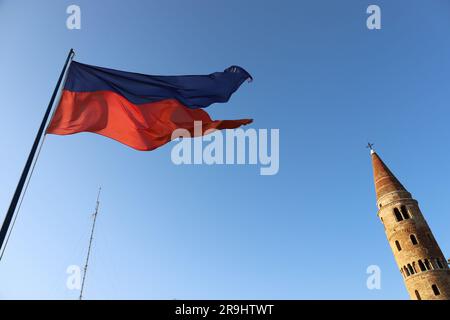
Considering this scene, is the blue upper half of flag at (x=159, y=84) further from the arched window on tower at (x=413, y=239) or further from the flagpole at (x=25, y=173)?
the arched window on tower at (x=413, y=239)

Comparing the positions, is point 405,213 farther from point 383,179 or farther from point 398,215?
point 383,179

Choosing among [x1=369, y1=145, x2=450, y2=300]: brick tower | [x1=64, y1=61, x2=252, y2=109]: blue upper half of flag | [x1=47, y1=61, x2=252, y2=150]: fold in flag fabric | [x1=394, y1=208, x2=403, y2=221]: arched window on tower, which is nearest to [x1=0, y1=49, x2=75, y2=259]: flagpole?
[x1=47, y1=61, x2=252, y2=150]: fold in flag fabric

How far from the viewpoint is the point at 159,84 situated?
382 inches

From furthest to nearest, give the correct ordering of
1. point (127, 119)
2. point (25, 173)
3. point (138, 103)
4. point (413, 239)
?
1. point (413, 239)
2. point (138, 103)
3. point (127, 119)
4. point (25, 173)

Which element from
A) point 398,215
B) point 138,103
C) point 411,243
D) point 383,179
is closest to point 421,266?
point 411,243

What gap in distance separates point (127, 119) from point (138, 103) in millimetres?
553

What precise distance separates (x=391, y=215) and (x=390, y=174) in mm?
6786

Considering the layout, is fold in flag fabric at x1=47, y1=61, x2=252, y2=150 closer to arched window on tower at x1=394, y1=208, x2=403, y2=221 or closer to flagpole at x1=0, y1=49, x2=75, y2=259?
flagpole at x1=0, y1=49, x2=75, y2=259

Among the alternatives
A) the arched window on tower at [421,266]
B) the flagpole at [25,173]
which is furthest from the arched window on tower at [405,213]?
the flagpole at [25,173]

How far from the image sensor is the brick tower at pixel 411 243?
38062mm

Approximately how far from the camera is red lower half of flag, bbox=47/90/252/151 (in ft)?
28.0
